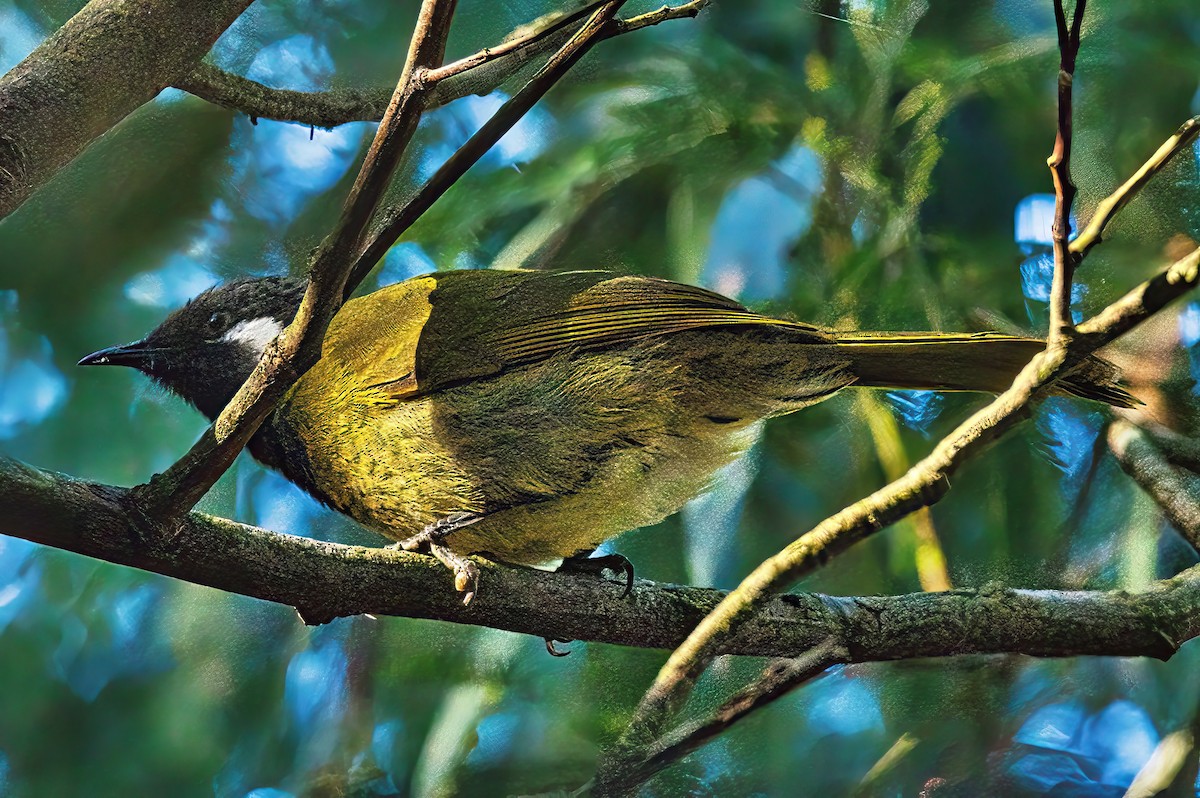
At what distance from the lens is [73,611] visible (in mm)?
1335

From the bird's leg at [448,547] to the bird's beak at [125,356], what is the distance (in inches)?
16.9

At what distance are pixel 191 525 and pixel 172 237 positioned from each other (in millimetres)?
456

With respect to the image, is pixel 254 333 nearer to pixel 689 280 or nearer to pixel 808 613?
pixel 689 280

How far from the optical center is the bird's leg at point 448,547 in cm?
130

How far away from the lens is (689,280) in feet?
4.76

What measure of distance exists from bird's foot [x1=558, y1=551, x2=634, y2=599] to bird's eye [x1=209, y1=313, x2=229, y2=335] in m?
0.59

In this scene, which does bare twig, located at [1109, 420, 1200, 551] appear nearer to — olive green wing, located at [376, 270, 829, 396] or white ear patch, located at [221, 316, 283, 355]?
olive green wing, located at [376, 270, 829, 396]

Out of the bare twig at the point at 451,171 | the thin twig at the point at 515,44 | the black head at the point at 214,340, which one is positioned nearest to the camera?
the thin twig at the point at 515,44

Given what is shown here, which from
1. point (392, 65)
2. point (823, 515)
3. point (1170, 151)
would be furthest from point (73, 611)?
point (1170, 151)

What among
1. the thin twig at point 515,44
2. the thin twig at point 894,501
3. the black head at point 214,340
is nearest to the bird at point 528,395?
the black head at point 214,340

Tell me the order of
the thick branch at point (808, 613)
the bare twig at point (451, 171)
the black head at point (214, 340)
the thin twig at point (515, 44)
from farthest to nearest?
the black head at point (214, 340) < the thick branch at point (808, 613) < the bare twig at point (451, 171) < the thin twig at point (515, 44)

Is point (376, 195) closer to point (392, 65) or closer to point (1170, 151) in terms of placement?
point (392, 65)

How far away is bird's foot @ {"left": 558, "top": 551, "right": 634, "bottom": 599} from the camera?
147cm

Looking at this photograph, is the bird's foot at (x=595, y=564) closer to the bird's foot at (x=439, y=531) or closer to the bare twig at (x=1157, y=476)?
the bird's foot at (x=439, y=531)
